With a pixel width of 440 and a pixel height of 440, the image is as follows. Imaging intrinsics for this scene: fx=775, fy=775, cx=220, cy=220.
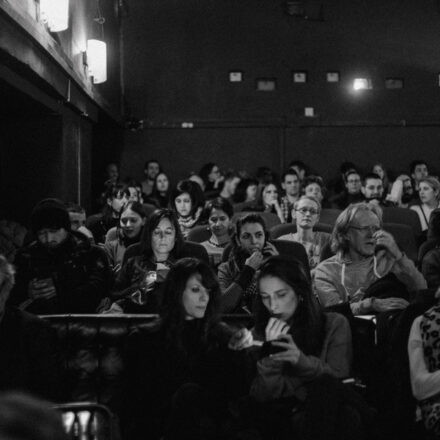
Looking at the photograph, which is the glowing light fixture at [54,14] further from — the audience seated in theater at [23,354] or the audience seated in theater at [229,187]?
the audience seated in theater at [229,187]

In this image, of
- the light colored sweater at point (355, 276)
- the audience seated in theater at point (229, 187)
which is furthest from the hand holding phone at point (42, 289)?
the audience seated in theater at point (229, 187)

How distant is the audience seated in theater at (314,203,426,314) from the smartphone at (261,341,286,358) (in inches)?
45.8

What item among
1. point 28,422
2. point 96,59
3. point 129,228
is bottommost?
point 28,422

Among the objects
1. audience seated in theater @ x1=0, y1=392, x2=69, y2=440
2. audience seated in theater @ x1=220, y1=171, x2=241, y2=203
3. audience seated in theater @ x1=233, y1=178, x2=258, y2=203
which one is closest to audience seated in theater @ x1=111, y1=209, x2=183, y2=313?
audience seated in theater @ x1=0, y1=392, x2=69, y2=440

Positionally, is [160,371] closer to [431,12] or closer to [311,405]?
[311,405]

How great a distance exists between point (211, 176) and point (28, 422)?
8.74 metres

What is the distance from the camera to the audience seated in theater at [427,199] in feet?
22.1

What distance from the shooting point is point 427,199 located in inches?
265

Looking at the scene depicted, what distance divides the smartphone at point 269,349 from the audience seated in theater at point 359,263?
1.16m

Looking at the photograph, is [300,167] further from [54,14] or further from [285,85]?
[54,14]

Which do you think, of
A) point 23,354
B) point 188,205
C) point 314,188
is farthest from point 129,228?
point 314,188

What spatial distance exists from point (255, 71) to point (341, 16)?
4.55 ft

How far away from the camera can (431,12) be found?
10.5 metres

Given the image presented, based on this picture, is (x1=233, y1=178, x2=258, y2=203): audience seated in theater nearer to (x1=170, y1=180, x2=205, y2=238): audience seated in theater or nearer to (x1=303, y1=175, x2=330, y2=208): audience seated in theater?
(x1=303, y1=175, x2=330, y2=208): audience seated in theater
